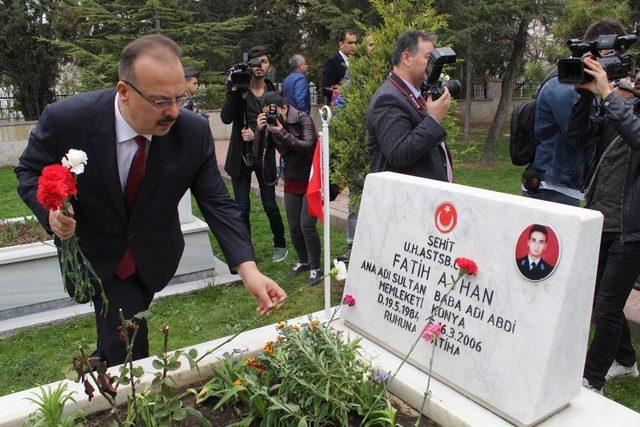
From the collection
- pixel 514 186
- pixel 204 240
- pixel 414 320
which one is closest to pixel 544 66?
pixel 514 186

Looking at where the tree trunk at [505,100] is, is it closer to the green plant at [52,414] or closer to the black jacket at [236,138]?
the black jacket at [236,138]

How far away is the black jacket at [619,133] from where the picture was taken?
271cm

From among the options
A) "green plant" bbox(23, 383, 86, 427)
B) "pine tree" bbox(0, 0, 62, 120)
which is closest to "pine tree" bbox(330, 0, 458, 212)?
"green plant" bbox(23, 383, 86, 427)

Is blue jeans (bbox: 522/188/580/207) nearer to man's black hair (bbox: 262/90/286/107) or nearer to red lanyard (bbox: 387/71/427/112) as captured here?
red lanyard (bbox: 387/71/427/112)

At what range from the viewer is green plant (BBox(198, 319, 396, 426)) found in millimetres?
1979

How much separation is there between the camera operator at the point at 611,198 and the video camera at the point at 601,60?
0.05m

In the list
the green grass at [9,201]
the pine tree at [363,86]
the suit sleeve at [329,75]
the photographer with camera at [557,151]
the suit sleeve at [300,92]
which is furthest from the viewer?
the green grass at [9,201]

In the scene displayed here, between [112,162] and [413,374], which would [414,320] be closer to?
[413,374]

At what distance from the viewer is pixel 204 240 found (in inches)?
214

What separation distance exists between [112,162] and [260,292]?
829 mm

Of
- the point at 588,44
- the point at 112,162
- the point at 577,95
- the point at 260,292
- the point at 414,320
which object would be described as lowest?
the point at 414,320

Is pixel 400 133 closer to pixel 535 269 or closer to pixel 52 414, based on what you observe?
pixel 535 269

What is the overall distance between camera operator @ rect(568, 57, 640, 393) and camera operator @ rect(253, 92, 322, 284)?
2.36 meters

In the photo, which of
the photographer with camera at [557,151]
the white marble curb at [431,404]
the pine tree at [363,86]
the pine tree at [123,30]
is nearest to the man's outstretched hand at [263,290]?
the white marble curb at [431,404]
